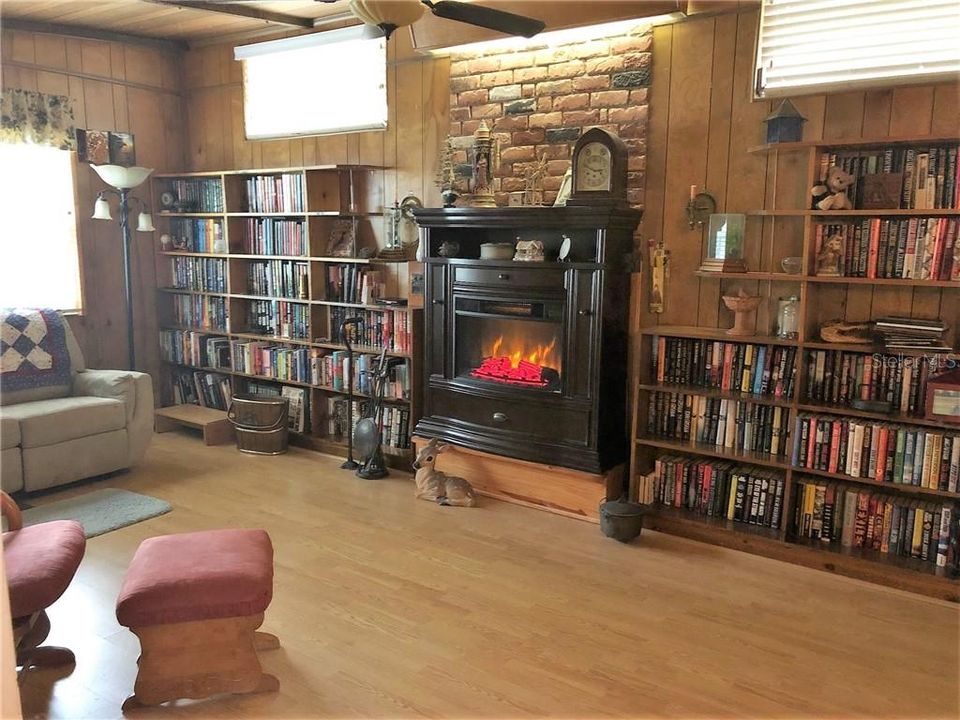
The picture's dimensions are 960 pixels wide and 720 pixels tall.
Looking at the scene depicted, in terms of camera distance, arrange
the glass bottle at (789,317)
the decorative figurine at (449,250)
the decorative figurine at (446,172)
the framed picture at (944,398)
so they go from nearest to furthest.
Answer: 1. the framed picture at (944,398)
2. the glass bottle at (789,317)
3. the decorative figurine at (449,250)
4. the decorative figurine at (446,172)

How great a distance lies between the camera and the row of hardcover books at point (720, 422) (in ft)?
11.7

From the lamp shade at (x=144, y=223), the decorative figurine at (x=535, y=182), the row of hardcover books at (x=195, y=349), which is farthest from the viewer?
the row of hardcover books at (x=195, y=349)

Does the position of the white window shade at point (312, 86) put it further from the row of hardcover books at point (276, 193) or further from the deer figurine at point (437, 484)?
the deer figurine at point (437, 484)

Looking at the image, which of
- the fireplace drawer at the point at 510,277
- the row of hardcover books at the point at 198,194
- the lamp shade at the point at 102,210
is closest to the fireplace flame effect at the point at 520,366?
the fireplace drawer at the point at 510,277

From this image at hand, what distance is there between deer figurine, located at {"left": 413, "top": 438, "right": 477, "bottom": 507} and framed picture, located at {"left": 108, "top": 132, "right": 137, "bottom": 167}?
10.8ft

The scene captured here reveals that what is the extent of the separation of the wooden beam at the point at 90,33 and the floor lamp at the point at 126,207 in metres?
0.89

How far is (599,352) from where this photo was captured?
3760 millimetres

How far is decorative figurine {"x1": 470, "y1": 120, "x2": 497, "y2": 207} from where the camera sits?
13.4 ft

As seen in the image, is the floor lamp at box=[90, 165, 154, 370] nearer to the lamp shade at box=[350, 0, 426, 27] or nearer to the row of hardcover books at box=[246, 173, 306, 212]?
the row of hardcover books at box=[246, 173, 306, 212]

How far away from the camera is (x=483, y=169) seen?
13.4 ft

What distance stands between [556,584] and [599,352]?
1.15 metres

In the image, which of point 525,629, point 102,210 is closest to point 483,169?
point 525,629

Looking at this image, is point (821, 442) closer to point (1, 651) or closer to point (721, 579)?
point (721, 579)

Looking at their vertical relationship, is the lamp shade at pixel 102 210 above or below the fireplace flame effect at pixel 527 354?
above
